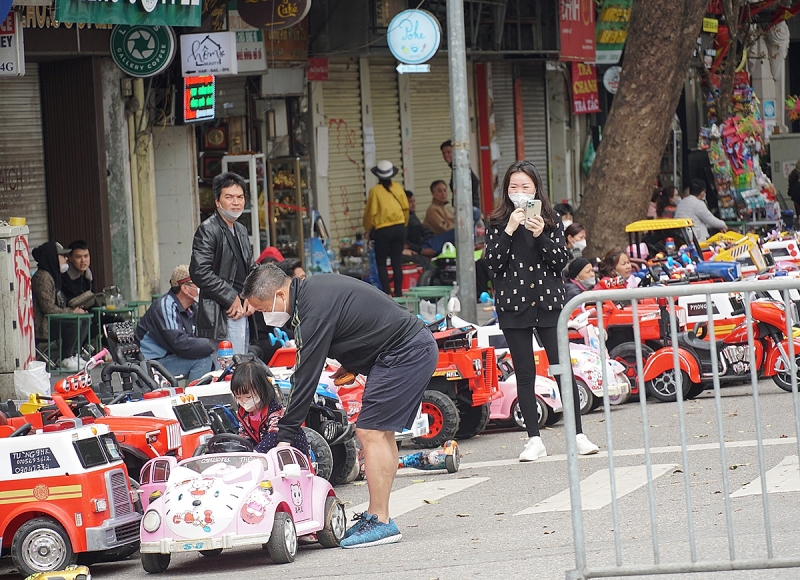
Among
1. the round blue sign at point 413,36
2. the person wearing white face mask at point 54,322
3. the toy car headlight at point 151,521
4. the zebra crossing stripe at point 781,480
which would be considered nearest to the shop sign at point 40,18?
the person wearing white face mask at point 54,322

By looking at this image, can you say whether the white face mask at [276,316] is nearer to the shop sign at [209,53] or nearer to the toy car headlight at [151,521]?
the toy car headlight at [151,521]

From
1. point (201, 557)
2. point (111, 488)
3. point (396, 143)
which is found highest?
point (396, 143)

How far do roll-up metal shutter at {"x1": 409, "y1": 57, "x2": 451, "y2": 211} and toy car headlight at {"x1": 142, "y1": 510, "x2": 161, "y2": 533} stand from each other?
53.8 ft

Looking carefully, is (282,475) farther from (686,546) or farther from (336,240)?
(336,240)

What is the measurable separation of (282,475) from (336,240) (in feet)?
46.3

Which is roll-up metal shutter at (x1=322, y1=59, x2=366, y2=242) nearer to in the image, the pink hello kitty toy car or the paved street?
the paved street

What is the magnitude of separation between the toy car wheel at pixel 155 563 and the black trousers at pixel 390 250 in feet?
39.2

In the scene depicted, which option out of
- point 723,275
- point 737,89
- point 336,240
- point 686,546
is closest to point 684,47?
point 723,275

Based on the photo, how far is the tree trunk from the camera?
17281mm

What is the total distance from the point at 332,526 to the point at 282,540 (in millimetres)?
503

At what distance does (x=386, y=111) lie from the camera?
22.2 m

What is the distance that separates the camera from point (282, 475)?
6832 mm

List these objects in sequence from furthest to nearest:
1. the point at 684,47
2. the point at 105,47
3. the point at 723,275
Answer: the point at 684,47 < the point at 105,47 < the point at 723,275

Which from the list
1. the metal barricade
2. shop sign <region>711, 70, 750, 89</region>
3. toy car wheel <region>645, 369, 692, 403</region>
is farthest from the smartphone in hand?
shop sign <region>711, 70, 750, 89</region>
